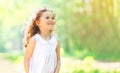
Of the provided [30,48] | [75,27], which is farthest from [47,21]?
[75,27]

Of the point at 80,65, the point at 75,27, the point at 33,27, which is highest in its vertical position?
the point at 33,27

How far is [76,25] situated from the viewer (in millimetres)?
3479

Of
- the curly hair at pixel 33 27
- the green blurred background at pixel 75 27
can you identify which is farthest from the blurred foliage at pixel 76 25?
the curly hair at pixel 33 27

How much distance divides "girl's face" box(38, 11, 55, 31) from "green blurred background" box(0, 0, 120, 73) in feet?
4.07

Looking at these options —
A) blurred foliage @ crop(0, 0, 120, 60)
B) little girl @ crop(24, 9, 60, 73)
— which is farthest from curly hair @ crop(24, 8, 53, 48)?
blurred foliage @ crop(0, 0, 120, 60)

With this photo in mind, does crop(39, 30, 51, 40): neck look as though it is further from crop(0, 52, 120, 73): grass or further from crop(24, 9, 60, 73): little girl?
crop(0, 52, 120, 73): grass

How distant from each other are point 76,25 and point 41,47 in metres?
1.41

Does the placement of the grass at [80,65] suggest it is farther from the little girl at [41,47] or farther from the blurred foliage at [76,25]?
the little girl at [41,47]

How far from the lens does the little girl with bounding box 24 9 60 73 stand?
2096 mm

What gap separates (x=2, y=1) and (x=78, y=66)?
0.95 metres

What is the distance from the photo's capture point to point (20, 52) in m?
3.44

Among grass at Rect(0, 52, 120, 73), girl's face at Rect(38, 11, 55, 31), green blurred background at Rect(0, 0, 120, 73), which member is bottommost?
grass at Rect(0, 52, 120, 73)

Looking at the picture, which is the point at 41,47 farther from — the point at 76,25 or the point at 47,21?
the point at 76,25

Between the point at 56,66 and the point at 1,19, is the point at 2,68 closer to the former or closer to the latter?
the point at 1,19
